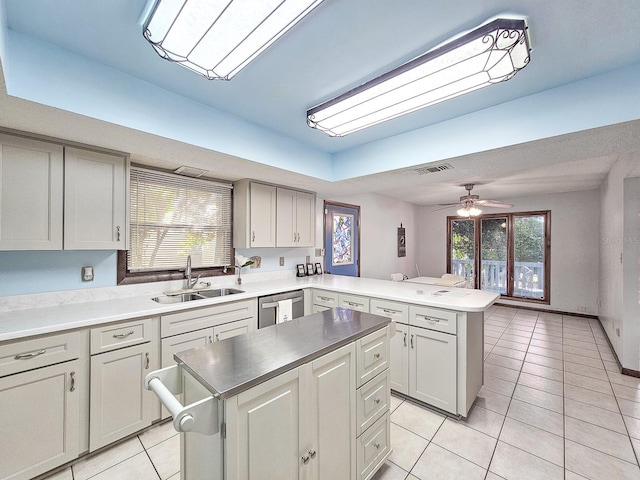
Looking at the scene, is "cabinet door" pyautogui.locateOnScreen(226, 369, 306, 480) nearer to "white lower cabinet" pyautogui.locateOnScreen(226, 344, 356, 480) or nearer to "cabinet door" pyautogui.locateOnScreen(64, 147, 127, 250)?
"white lower cabinet" pyautogui.locateOnScreen(226, 344, 356, 480)

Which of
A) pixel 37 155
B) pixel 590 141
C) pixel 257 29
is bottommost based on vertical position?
pixel 37 155

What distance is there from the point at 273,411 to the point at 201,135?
1.94 meters

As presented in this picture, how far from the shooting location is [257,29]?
1.26 metres

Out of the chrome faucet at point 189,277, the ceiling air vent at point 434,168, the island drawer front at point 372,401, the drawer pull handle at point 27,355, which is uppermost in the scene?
the ceiling air vent at point 434,168

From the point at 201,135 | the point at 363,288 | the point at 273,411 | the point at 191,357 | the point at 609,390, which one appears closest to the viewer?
the point at 273,411

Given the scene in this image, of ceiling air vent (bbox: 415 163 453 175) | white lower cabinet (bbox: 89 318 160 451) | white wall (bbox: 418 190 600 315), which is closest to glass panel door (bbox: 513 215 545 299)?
white wall (bbox: 418 190 600 315)

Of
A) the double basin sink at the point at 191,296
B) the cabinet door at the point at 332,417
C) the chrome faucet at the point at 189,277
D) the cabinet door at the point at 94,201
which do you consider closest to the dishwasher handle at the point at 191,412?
the cabinet door at the point at 332,417

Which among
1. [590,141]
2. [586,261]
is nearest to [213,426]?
[590,141]

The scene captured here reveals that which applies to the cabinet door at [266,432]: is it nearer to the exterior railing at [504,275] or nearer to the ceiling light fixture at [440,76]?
the ceiling light fixture at [440,76]

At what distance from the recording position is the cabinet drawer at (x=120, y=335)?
1808mm

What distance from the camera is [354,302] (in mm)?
2822

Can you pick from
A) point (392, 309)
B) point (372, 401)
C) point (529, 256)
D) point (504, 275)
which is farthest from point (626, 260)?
point (372, 401)

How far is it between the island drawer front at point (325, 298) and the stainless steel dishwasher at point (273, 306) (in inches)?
7.9

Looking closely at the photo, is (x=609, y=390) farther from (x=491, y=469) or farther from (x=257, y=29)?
(x=257, y=29)
